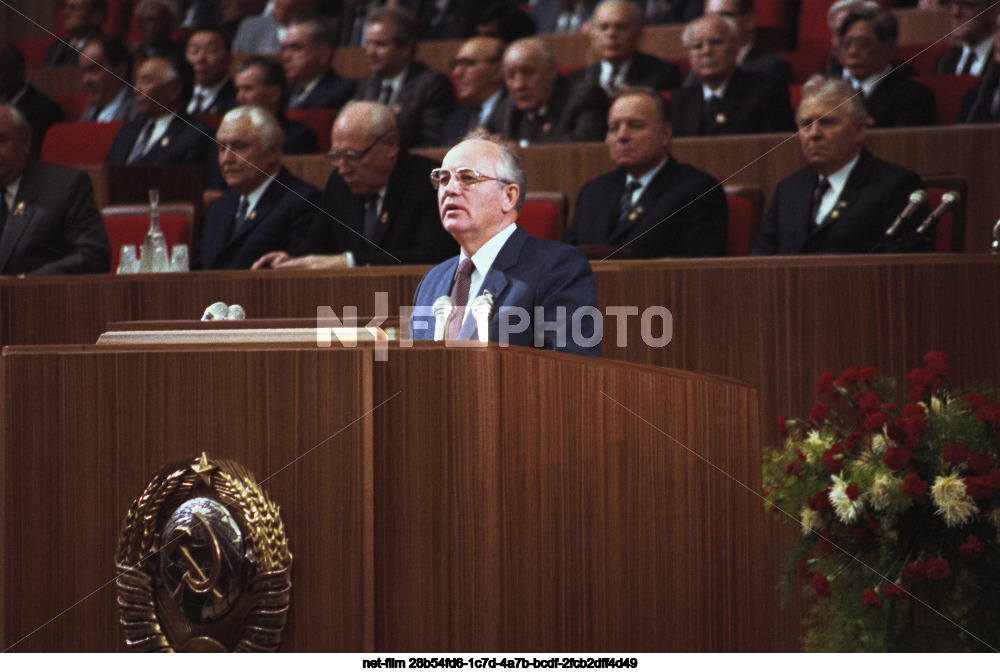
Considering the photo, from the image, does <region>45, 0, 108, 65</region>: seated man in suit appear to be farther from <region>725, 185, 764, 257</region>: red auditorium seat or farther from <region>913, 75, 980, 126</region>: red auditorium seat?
<region>913, 75, 980, 126</region>: red auditorium seat

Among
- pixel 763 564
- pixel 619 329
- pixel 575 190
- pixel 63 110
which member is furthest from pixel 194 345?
pixel 63 110

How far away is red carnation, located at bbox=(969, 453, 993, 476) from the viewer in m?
1.87

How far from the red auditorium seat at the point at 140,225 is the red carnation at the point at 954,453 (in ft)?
7.42

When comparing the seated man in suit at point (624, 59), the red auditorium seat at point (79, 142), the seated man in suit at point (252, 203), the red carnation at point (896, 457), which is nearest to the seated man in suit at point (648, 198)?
the seated man in suit at point (252, 203)

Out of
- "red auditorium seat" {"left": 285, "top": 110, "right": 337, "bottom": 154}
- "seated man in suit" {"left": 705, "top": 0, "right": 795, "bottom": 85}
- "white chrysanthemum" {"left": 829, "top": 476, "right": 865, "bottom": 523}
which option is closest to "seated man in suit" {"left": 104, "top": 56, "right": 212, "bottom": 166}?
"red auditorium seat" {"left": 285, "top": 110, "right": 337, "bottom": 154}

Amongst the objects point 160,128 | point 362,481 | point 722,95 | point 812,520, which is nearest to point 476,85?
point 722,95

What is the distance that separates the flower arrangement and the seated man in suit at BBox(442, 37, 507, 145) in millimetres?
2584

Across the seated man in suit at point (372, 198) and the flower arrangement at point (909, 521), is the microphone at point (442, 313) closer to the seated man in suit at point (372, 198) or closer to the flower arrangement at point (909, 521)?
the flower arrangement at point (909, 521)

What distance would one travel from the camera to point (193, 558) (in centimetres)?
130

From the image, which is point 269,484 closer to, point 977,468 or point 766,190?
point 977,468

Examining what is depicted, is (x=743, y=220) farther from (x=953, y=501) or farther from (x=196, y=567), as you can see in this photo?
(x=196, y=567)

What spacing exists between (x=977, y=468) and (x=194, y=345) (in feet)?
3.83

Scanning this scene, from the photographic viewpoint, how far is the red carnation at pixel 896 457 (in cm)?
186

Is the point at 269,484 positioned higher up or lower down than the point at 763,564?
higher up
